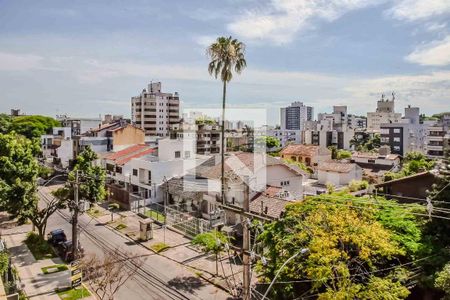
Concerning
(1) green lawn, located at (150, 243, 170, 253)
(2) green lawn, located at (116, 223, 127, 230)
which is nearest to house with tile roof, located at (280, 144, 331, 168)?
(2) green lawn, located at (116, 223, 127, 230)

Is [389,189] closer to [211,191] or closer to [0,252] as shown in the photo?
[211,191]

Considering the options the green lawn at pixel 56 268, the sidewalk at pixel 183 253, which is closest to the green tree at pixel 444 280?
the sidewalk at pixel 183 253

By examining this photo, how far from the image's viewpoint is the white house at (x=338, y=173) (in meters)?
48.6

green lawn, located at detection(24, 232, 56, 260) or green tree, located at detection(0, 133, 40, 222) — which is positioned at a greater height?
green tree, located at detection(0, 133, 40, 222)

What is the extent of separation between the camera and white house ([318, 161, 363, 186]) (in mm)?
48562

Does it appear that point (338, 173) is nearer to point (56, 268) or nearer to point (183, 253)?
point (183, 253)

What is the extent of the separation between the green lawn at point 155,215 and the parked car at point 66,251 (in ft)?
30.1

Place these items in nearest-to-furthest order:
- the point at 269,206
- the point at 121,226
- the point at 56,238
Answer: the point at 269,206 → the point at 56,238 → the point at 121,226

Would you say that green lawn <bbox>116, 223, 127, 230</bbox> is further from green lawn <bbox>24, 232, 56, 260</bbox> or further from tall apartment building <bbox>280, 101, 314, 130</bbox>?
tall apartment building <bbox>280, 101, 314, 130</bbox>

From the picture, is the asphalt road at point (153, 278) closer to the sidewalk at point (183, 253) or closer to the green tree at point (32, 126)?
the sidewalk at point (183, 253)

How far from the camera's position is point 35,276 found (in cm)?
2198

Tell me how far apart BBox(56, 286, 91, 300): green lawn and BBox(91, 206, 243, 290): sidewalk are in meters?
6.73

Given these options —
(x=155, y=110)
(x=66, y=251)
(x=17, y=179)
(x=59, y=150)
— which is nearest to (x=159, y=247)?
(x=66, y=251)

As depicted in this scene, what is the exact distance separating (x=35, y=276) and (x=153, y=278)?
7.68 metres
